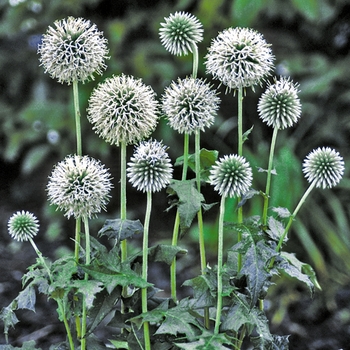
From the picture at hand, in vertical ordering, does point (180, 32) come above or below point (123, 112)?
above

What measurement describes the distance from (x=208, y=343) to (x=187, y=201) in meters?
0.38

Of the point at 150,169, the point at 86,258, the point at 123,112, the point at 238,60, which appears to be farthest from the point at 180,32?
the point at 86,258

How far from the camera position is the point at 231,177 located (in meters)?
1.75

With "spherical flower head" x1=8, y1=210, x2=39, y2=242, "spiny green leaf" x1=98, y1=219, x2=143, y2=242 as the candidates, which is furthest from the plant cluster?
"spherical flower head" x1=8, y1=210, x2=39, y2=242

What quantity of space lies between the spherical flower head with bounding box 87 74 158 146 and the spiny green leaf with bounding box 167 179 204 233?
7.5 inches

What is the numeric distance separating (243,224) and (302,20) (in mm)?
2899

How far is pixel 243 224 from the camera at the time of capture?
5.89 ft

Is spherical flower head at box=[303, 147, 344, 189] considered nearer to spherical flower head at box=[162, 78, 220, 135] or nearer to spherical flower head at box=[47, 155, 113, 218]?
spherical flower head at box=[162, 78, 220, 135]

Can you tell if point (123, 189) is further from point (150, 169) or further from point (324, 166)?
point (324, 166)

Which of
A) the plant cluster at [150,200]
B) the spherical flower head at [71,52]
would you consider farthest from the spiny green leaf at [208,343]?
the spherical flower head at [71,52]

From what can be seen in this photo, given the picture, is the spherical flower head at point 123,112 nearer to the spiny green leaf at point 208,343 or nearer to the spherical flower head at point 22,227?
the spherical flower head at point 22,227

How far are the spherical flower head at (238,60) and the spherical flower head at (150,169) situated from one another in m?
0.29

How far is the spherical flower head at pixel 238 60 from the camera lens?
1807 millimetres

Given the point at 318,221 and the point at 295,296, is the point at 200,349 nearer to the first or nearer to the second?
the point at 295,296
